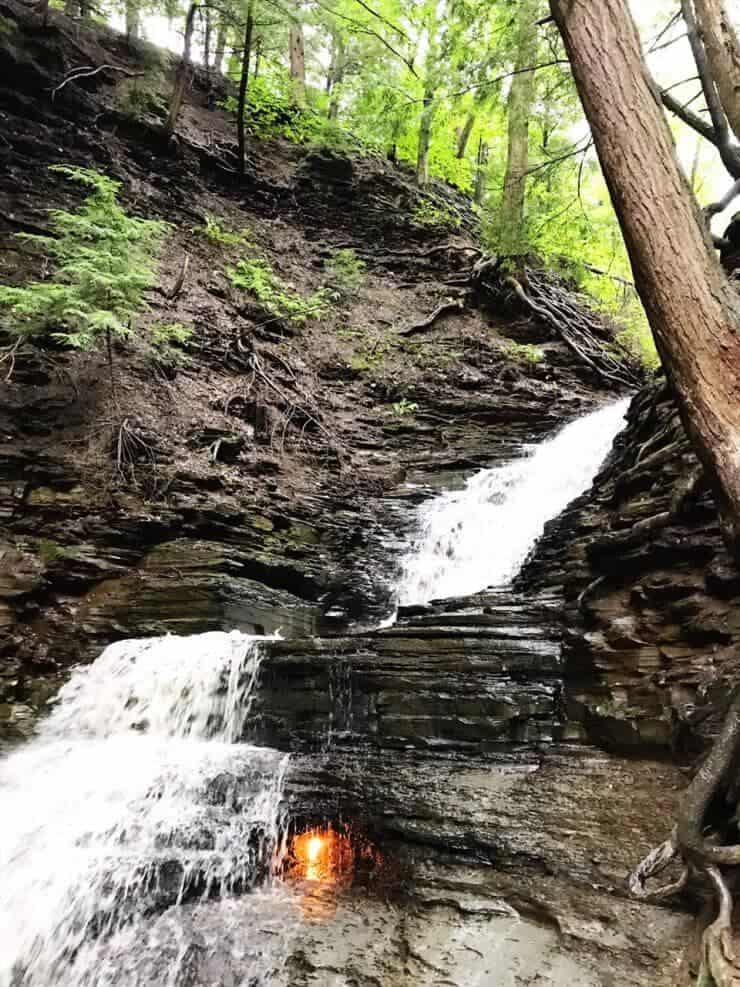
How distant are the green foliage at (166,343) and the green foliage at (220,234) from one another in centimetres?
413

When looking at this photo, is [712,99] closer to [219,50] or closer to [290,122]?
[290,122]

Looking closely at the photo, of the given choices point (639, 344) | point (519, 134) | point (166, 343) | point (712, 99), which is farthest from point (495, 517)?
point (519, 134)

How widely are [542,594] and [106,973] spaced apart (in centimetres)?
476

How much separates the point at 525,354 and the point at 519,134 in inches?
196

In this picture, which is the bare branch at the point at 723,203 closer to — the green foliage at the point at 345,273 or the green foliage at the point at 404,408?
the green foliage at the point at 404,408

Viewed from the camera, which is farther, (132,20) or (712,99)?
(132,20)

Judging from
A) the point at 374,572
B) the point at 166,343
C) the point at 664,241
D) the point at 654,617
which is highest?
the point at 664,241

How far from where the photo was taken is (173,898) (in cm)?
418

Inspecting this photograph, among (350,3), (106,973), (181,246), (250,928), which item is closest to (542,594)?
(250,928)

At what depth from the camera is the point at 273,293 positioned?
1323cm

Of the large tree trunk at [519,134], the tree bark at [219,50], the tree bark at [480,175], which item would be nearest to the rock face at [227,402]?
the tree bark at [219,50]

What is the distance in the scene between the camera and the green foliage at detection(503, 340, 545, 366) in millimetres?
13562

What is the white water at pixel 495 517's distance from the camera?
8.77m

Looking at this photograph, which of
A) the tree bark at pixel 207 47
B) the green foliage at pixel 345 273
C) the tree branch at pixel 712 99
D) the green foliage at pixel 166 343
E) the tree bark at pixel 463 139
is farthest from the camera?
the tree bark at pixel 463 139
